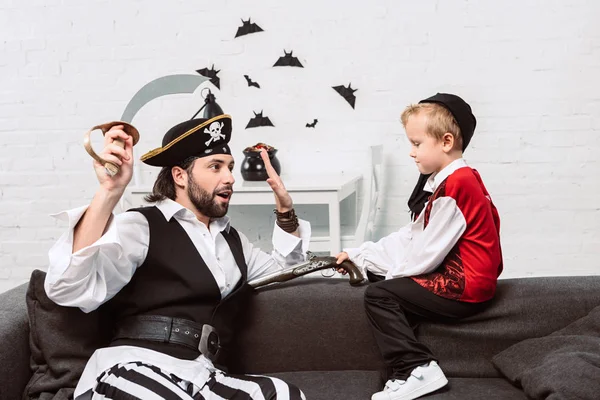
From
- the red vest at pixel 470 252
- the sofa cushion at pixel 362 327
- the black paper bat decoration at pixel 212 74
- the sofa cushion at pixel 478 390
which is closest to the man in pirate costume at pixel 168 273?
the sofa cushion at pixel 362 327

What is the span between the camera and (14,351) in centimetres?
209

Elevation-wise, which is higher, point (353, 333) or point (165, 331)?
point (165, 331)

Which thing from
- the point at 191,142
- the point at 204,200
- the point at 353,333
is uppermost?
the point at 191,142

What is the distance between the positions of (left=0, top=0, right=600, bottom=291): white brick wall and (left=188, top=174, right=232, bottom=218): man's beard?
2317mm

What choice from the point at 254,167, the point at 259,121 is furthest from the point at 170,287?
the point at 259,121

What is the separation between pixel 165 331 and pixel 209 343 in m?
0.14

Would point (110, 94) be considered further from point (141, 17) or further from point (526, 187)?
point (526, 187)

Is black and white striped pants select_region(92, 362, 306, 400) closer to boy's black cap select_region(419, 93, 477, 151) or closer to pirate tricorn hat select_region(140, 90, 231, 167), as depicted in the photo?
pirate tricorn hat select_region(140, 90, 231, 167)

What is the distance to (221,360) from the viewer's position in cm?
229

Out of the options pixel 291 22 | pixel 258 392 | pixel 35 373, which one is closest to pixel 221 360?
pixel 258 392

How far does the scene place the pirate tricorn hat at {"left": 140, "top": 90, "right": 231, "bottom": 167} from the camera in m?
2.29

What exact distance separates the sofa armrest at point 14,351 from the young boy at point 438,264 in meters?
1.08

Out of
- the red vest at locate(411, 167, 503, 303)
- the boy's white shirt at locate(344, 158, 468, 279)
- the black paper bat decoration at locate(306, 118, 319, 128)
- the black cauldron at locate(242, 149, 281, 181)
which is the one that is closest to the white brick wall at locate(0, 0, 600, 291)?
the black paper bat decoration at locate(306, 118, 319, 128)

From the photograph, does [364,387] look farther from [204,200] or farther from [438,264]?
[204,200]
